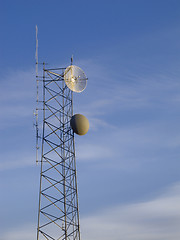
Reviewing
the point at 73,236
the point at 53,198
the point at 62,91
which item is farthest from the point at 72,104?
the point at 73,236

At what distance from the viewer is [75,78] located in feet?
103

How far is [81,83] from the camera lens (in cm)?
3134

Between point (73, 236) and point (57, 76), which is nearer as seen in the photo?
point (73, 236)

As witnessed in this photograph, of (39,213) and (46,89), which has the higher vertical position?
(46,89)

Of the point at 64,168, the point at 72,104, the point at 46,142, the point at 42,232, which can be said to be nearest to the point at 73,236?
the point at 42,232

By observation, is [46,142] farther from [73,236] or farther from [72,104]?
[73,236]

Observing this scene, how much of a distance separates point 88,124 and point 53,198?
21.5 ft

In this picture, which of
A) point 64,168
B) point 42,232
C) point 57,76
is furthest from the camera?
point 57,76

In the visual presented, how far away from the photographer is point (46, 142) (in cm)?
2942

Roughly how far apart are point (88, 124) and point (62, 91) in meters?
3.59

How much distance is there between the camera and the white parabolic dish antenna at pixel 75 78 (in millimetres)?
30998

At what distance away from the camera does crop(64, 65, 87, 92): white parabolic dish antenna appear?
31.0 meters

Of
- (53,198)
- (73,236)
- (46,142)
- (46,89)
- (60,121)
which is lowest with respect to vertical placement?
(73,236)

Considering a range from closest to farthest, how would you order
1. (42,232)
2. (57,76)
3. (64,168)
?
(42,232) < (64,168) < (57,76)
